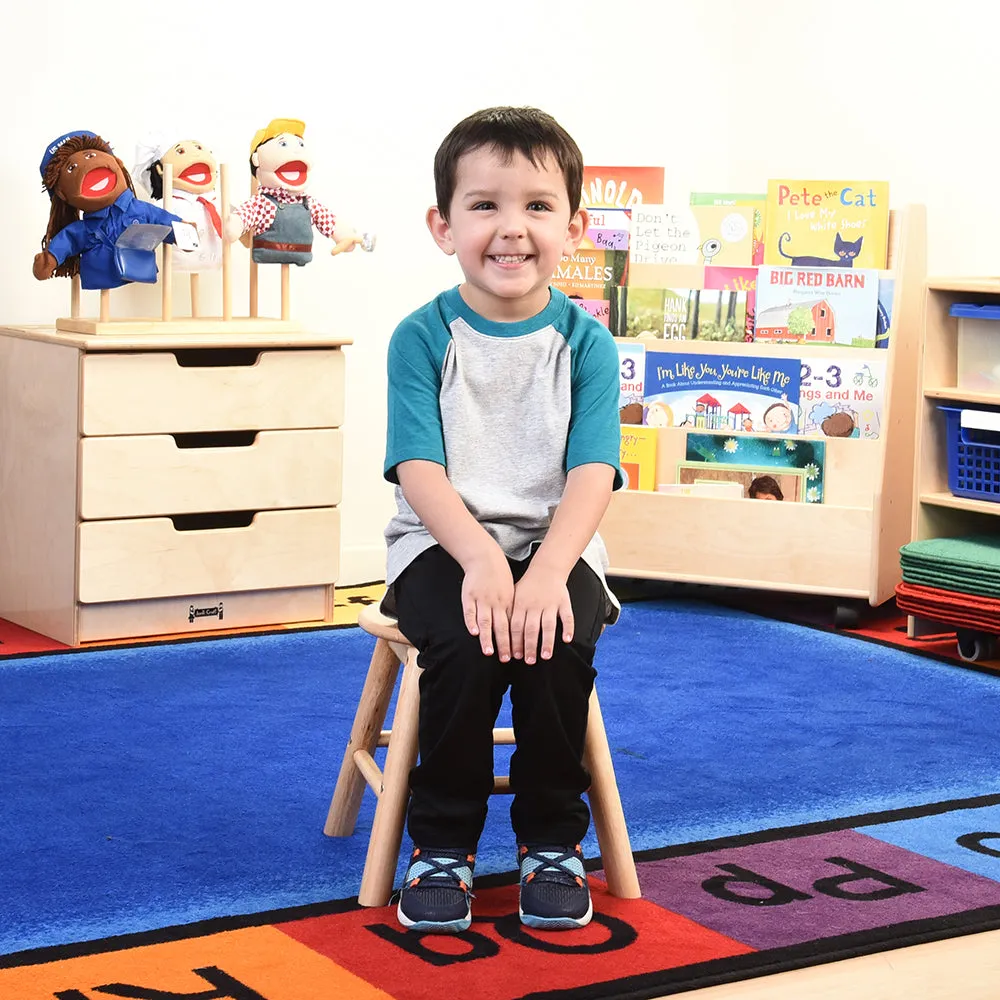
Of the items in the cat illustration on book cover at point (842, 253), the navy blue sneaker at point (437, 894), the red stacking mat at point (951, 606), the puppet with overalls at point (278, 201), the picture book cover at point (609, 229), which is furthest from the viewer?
the picture book cover at point (609, 229)

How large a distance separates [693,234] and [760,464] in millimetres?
459

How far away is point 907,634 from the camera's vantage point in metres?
2.86

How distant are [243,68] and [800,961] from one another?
219cm

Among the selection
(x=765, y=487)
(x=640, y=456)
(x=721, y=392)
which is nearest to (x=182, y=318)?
(x=640, y=456)

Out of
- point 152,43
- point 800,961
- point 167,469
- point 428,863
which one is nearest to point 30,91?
point 152,43

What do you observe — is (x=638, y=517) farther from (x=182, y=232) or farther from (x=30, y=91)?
(x=30, y=91)

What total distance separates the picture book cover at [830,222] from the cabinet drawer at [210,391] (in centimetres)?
87

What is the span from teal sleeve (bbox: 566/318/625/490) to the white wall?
151cm

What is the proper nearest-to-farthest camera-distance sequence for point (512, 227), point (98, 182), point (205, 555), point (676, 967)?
point (676, 967)
point (512, 227)
point (98, 182)
point (205, 555)

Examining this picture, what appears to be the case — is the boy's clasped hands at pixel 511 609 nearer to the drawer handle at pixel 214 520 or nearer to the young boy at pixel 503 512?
the young boy at pixel 503 512

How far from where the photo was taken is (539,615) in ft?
4.81

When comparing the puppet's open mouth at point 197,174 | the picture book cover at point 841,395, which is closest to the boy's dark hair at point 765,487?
the picture book cover at point 841,395

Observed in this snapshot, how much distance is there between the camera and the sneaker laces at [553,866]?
1.50 m

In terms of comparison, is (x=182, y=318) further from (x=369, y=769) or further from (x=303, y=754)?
(x=369, y=769)
